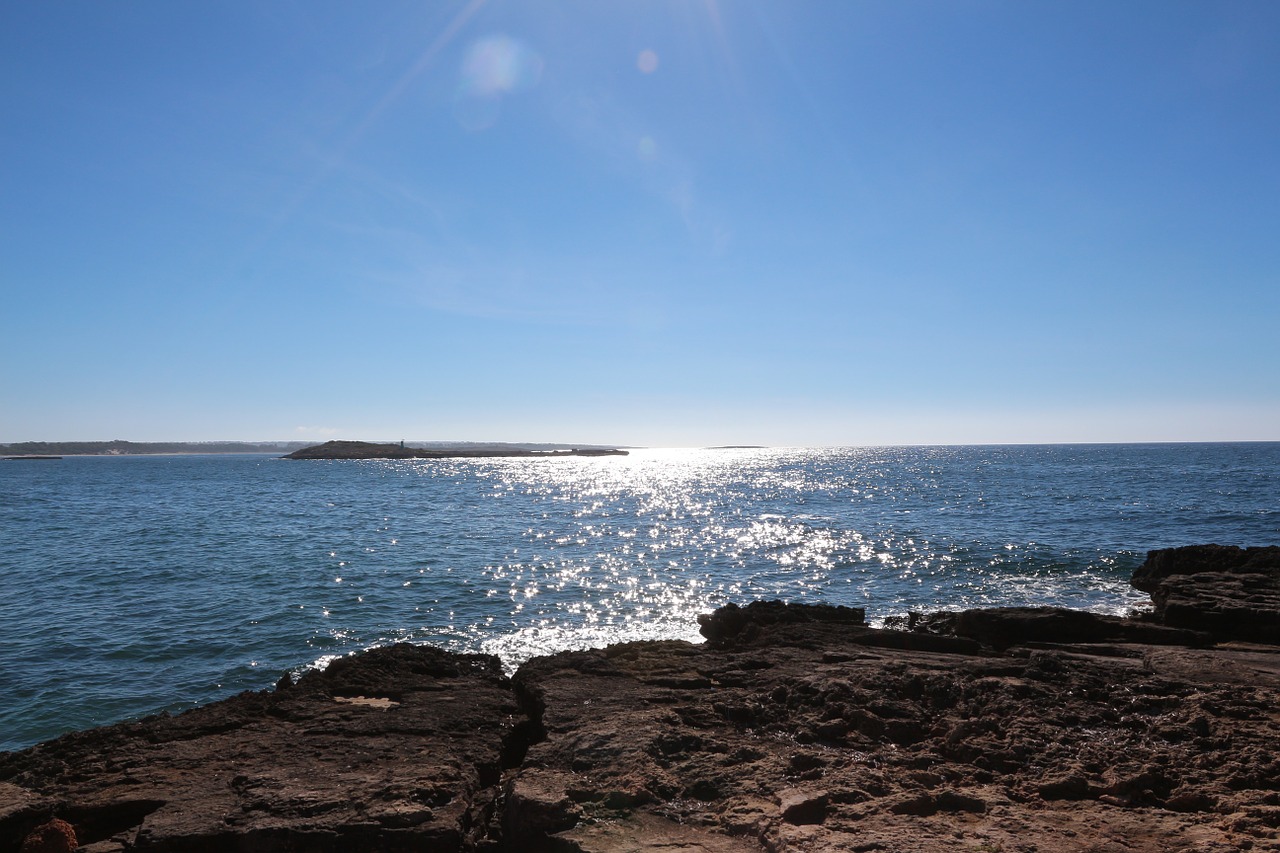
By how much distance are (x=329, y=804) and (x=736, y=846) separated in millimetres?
4164

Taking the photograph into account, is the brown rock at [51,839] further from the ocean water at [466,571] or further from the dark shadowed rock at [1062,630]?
the dark shadowed rock at [1062,630]

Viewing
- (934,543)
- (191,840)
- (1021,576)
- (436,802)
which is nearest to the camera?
(191,840)

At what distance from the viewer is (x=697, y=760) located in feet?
25.9

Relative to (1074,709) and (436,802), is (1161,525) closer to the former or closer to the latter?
(1074,709)

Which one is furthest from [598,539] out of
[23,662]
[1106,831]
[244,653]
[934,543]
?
[1106,831]

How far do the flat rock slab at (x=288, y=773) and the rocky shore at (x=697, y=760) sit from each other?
0.03m

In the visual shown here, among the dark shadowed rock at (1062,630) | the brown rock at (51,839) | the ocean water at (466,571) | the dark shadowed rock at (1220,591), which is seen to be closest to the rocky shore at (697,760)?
the brown rock at (51,839)

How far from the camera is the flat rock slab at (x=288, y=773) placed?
6.79 m

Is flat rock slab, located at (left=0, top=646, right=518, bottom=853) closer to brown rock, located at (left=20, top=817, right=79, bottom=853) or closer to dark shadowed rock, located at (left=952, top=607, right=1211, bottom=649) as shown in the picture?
brown rock, located at (left=20, top=817, right=79, bottom=853)

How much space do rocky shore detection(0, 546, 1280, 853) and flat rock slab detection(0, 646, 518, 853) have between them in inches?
1.2

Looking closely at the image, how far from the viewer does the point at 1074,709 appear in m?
9.32

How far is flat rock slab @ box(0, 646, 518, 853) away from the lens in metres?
6.79

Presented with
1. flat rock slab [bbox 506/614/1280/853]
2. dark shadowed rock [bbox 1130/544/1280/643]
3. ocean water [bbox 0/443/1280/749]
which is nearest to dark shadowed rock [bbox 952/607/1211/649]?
dark shadowed rock [bbox 1130/544/1280/643]

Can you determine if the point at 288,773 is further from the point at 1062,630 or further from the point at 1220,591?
the point at 1220,591
